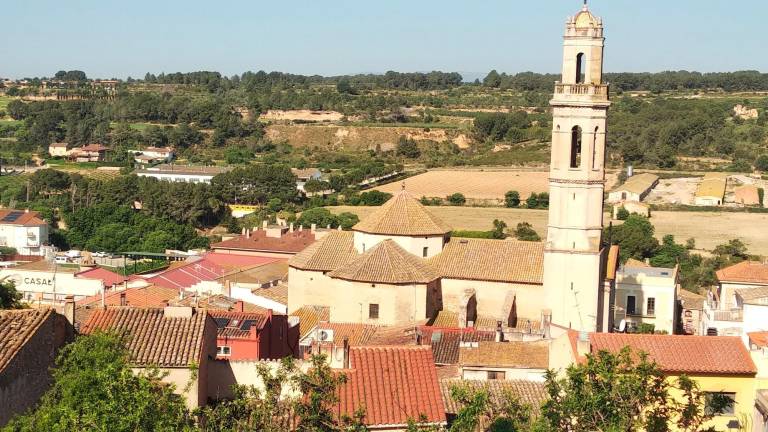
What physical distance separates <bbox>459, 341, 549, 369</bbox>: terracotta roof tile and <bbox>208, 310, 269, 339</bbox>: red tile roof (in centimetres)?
539

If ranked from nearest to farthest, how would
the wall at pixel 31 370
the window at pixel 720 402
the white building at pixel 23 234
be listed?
the wall at pixel 31 370
the window at pixel 720 402
the white building at pixel 23 234

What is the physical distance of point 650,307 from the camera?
43875 mm

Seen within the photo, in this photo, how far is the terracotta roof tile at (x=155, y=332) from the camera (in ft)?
58.4

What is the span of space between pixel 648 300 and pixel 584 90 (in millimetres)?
12749

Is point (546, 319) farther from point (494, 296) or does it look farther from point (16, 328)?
point (16, 328)

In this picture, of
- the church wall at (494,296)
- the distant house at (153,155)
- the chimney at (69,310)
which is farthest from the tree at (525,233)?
the distant house at (153,155)

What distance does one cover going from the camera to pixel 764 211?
3162 inches

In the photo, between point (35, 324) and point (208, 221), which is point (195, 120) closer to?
point (208, 221)

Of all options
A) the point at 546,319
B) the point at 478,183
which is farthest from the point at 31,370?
the point at 478,183

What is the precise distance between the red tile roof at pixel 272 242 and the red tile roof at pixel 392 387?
40.0 m

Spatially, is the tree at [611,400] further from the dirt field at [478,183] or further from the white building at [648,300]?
the dirt field at [478,183]

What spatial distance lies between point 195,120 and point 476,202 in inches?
2481

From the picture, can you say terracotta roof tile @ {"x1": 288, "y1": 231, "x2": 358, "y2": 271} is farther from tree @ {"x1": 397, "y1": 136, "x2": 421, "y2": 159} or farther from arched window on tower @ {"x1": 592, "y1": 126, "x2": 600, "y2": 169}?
tree @ {"x1": 397, "y1": 136, "x2": 421, "y2": 159}

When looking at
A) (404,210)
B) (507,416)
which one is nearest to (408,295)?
(404,210)
